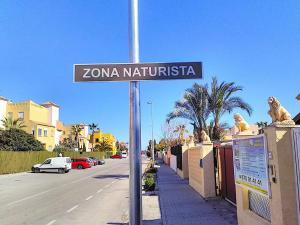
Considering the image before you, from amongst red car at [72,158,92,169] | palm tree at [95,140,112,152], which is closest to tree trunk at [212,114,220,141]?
red car at [72,158,92,169]

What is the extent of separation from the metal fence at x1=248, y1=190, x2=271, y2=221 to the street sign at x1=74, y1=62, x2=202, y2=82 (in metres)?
2.90

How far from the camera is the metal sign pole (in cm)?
481

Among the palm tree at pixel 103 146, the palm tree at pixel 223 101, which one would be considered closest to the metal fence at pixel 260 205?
the palm tree at pixel 223 101

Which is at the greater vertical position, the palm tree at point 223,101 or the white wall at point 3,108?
the white wall at point 3,108

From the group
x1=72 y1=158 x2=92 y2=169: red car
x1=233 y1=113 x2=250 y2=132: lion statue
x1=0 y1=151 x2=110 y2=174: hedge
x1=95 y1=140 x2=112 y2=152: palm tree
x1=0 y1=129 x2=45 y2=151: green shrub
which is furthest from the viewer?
x1=95 y1=140 x2=112 y2=152: palm tree

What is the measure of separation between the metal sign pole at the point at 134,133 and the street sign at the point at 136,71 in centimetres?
17

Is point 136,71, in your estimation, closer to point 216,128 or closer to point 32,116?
point 216,128

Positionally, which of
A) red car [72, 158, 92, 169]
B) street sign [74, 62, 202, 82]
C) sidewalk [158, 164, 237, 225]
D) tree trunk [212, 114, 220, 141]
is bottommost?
sidewalk [158, 164, 237, 225]

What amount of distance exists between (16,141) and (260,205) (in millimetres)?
45199

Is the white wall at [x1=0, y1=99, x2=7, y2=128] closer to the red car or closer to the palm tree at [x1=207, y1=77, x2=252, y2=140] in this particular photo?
the red car

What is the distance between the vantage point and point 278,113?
5.77 m

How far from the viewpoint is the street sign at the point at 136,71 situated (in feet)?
16.3

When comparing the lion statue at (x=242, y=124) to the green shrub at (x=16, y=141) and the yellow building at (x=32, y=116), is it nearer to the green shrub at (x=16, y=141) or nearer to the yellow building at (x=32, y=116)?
the green shrub at (x=16, y=141)

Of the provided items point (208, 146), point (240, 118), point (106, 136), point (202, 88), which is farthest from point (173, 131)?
point (106, 136)
